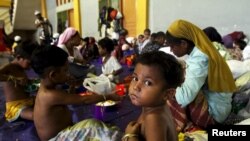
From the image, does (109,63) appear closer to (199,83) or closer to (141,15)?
(199,83)

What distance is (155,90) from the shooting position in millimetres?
1117

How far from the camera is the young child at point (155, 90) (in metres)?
1.10

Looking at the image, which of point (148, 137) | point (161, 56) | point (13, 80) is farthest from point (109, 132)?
point (13, 80)

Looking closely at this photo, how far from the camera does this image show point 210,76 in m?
1.88

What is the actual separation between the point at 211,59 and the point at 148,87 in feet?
3.05

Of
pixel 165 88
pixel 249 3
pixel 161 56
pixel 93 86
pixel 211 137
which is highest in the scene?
pixel 249 3

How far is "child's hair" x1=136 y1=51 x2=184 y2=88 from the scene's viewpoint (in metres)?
1.11

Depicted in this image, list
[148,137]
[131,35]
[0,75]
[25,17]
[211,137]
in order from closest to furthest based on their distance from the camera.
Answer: [148,137]
[211,137]
[0,75]
[131,35]
[25,17]

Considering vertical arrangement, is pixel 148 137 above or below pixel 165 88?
below

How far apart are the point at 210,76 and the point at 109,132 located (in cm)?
81

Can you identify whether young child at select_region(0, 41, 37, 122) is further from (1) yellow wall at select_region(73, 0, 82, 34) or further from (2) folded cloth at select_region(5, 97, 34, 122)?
(1) yellow wall at select_region(73, 0, 82, 34)

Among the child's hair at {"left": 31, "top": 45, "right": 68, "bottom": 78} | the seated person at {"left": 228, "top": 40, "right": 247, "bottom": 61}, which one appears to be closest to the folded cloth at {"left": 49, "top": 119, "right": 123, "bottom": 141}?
the child's hair at {"left": 31, "top": 45, "right": 68, "bottom": 78}

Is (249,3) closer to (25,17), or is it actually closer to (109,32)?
(109,32)

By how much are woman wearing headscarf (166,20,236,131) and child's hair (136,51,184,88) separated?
752mm
